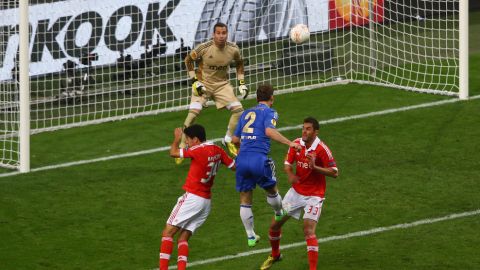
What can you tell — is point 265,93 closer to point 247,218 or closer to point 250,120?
point 250,120

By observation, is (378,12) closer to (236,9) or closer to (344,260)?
(236,9)

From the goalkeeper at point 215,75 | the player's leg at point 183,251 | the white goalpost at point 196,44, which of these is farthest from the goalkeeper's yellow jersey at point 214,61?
the player's leg at point 183,251

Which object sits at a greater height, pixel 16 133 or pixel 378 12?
pixel 378 12

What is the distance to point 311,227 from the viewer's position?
14086 mm

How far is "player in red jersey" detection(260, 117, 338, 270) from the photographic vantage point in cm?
1402

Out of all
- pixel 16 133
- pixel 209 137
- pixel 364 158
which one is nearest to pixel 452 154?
pixel 364 158

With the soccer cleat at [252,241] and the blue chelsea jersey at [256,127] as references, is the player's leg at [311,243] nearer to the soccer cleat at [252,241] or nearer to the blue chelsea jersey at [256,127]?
the soccer cleat at [252,241]

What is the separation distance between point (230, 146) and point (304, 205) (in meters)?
5.37

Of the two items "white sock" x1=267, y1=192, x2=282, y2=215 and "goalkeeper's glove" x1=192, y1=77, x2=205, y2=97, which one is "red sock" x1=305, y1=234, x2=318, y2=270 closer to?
"white sock" x1=267, y1=192, x2=282, y2=215

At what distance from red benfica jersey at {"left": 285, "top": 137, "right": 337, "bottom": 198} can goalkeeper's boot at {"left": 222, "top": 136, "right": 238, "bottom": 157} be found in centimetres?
494

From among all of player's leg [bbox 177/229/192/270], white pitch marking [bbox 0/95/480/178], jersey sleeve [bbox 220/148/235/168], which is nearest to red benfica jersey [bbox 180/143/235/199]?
jersey sleeve [bbox 220/148/235/168]

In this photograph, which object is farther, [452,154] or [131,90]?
[131,90]

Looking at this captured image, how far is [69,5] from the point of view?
23.7m

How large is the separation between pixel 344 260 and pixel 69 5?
10.7 m
